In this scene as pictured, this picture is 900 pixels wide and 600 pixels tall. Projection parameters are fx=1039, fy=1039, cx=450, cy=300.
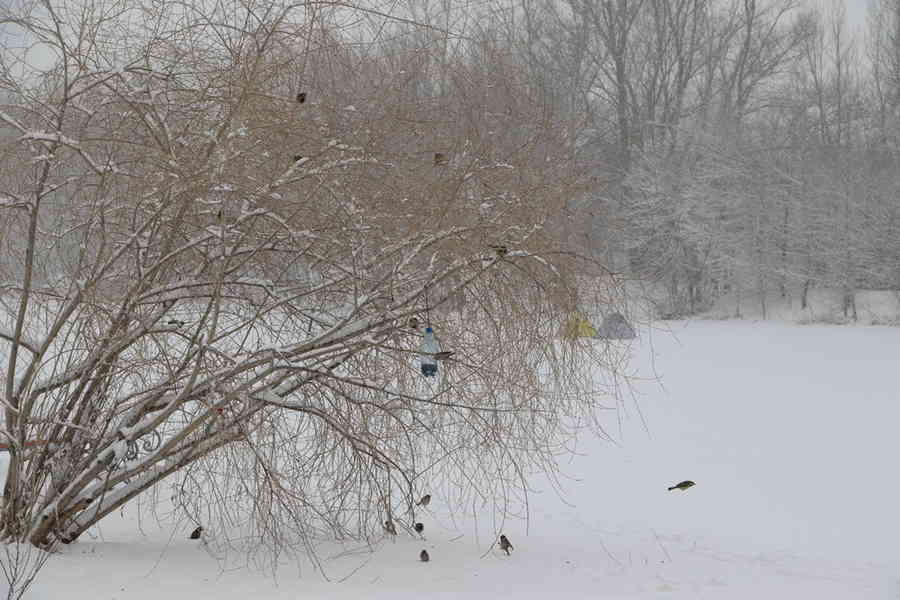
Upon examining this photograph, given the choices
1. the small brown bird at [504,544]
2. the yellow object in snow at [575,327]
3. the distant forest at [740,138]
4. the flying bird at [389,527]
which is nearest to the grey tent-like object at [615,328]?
the yellow object in snow at [575,327]

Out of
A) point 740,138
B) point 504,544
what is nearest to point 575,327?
point 504,544

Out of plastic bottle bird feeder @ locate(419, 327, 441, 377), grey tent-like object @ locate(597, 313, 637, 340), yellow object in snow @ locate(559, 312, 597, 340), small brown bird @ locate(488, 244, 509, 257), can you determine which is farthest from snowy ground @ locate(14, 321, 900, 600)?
small brown bird @ locate(488, 244, 509, 257)

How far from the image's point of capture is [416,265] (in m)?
5.03

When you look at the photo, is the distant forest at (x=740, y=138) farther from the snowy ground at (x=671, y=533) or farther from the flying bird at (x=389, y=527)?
the flying bird at (x=389, y=527)

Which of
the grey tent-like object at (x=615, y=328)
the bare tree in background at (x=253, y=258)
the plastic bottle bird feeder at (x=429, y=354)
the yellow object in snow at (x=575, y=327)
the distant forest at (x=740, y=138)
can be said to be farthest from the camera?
the distant forest at (x=740, y=138)

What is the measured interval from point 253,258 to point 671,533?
11.0 ft

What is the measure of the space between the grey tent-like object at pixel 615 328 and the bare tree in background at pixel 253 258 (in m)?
0.27

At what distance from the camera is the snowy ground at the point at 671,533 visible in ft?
15.2

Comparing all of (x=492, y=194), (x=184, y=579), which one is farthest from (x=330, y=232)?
(x=184, y=579)

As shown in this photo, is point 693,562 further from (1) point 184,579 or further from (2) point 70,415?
(2) point 70,415

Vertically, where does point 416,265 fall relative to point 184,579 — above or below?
above

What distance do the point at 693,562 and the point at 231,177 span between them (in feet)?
10.7

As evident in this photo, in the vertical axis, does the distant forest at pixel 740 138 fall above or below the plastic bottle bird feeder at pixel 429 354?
above

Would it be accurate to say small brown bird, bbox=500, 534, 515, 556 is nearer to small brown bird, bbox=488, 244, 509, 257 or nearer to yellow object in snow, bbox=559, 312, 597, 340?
yellow object in snow, bbox=559, 312, 597, 340
